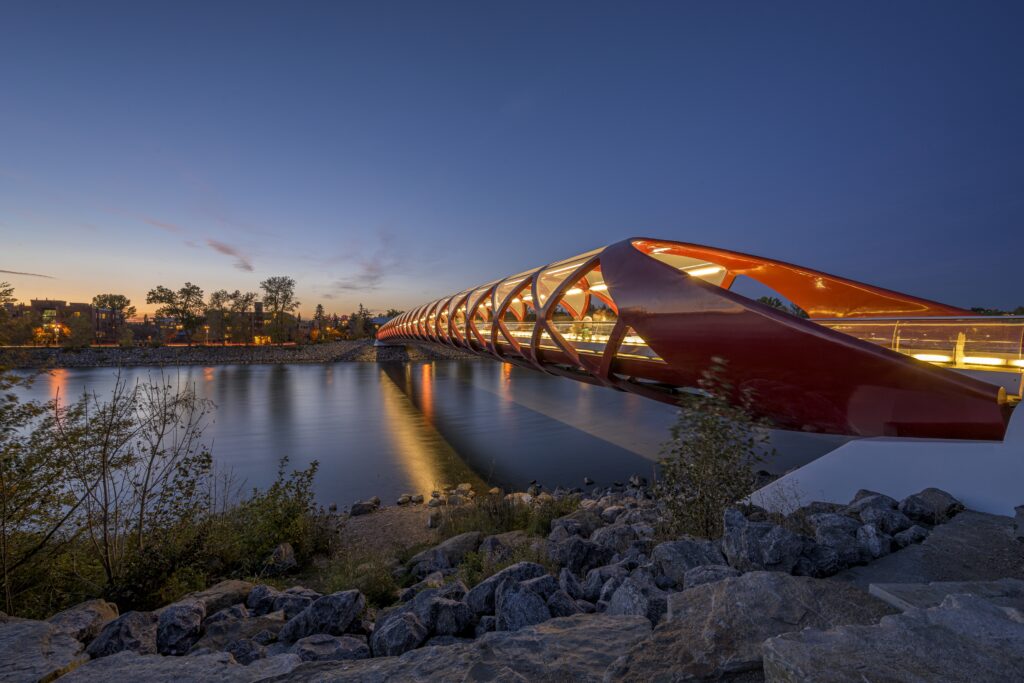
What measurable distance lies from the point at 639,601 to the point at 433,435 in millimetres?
16198

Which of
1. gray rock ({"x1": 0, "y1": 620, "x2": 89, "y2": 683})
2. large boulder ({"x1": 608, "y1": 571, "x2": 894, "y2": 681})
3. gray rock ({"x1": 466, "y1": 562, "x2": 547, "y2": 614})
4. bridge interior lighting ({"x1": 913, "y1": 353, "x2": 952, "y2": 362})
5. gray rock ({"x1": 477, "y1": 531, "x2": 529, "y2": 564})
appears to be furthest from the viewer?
gray rock ({"x1": 477, "y1": 531, "x2": 529, "y2": 564})

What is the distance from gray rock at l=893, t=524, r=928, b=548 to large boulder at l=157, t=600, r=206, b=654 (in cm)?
605

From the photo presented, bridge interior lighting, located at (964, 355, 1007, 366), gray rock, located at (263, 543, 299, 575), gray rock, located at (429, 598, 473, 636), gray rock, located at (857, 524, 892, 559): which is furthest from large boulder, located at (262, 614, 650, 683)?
bridge interior lighting, located at (964, 355, 1007, 366)

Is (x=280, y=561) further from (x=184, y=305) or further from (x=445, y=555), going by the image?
(x=184, y=305)

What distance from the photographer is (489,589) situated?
3627 mm

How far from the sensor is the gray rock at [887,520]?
14.5 ft

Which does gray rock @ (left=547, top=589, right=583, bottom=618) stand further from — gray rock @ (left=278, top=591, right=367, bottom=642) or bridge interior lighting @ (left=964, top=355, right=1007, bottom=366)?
bridge interior lighting @ (left=964, top=355, right=1007, bottom=366)

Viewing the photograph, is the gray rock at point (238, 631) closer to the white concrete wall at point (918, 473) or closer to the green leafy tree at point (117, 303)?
the white concrete wall at point (918, 473)

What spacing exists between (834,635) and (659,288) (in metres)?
4.44

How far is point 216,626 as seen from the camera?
3.57m

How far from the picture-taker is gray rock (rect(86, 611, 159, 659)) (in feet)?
10.5

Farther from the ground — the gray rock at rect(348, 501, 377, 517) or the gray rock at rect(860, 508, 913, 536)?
the gray rock at rect(860, 508, 913, 536)

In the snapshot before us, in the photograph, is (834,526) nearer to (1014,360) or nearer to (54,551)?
(1014,360)

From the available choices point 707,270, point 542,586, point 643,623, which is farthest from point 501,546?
point 707,270
